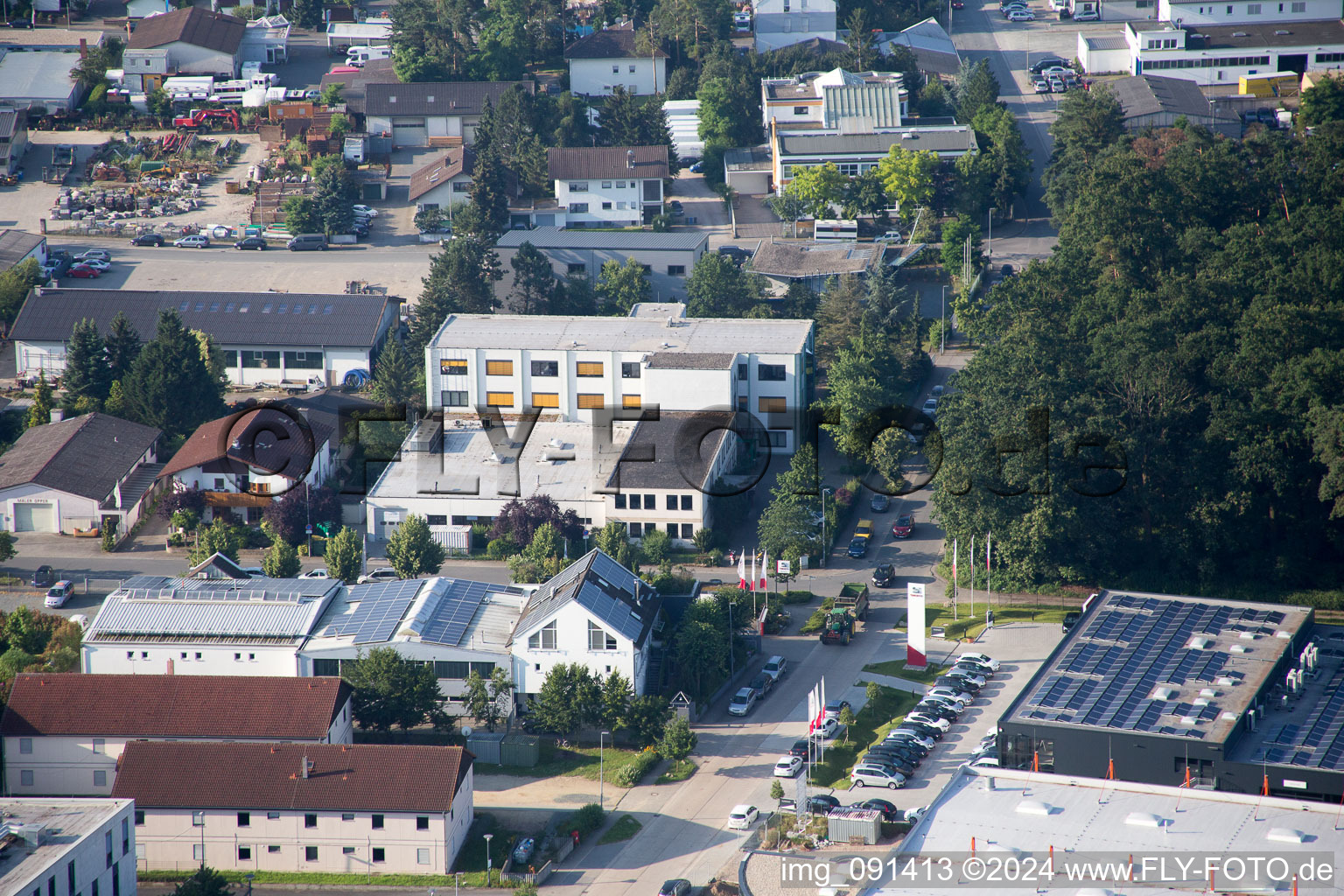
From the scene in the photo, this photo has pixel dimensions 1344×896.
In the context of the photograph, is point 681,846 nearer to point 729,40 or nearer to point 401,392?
point 401,392

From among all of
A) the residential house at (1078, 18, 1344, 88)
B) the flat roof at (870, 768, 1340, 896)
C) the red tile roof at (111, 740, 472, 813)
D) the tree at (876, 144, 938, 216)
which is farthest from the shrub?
the residential house at (1078, 18, 1344, 88)

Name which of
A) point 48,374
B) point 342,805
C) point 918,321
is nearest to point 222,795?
point 342,805

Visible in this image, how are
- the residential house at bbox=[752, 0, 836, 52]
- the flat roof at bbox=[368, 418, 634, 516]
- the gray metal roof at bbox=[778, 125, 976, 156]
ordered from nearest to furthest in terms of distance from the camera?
1. the flat roof at bbox=[368, 418, 634, 516]
2. the gray metal roof at bbox=[778, 125, 976, 156]
3. the residential house at bbox=[752, 0, 836, 52]

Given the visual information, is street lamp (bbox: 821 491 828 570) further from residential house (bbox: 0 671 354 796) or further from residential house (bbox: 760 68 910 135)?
residential house (bbox: 760 68 910 135)

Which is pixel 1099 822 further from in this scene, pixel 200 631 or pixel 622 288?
pixel 622 288

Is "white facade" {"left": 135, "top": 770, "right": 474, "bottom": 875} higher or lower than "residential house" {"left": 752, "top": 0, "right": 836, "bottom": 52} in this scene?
lower

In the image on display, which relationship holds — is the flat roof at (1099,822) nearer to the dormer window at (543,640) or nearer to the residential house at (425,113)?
the dormer window at (543,640)

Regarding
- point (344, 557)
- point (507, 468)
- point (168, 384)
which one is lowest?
point (344, 557)

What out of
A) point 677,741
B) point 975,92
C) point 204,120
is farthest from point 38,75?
point 677,741
